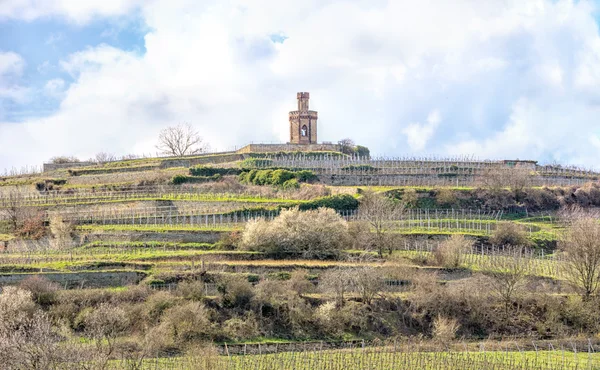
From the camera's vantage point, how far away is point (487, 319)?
1448 inches

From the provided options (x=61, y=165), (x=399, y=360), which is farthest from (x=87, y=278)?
(x=61, y=165)

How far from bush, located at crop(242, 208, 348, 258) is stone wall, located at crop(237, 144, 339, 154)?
3386 cm

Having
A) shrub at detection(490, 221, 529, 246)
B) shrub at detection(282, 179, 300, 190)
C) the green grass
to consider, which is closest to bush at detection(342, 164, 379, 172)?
shrub at detection(282, 179, 300, 190)

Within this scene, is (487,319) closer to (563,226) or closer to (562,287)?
(562,287)

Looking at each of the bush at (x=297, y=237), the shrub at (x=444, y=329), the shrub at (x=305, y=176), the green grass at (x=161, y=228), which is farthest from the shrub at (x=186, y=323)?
the shrub at (x=305, y=176)

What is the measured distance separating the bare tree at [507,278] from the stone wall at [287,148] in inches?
1578

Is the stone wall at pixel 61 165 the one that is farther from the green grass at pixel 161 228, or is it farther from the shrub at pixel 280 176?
the green grass at pixel 161 228

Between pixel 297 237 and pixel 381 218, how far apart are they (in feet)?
17.8

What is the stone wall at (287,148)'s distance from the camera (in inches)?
3063

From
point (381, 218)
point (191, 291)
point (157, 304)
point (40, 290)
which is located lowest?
point (157, 304)

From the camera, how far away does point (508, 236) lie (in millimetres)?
46688

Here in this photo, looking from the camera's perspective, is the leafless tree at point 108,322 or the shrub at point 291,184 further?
the shrub at point 291,184

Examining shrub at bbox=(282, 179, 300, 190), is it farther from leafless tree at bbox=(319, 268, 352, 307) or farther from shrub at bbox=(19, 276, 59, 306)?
shrub at bbox=(19, 276, 59, 306)

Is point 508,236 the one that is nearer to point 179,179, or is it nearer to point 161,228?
point 161,228
